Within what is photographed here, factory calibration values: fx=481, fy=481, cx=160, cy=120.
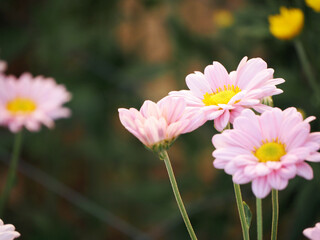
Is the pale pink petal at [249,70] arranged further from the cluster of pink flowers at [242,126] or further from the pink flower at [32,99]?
the pink flower at [32,99]

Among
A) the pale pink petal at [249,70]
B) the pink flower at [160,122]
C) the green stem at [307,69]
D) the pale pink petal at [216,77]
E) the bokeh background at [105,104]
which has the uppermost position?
the bokeh background at [105,104]

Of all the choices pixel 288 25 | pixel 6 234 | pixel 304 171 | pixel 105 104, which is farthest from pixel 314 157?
pixel 105 104

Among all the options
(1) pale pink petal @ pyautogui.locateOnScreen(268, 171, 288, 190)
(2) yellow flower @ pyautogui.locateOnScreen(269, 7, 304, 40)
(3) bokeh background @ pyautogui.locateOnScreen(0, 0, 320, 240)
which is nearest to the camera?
(1) pale pink petal @ pyautogui.locateOnScreen(268, 171, 288, 190)

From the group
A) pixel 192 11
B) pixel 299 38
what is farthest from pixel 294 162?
pixel 192 11

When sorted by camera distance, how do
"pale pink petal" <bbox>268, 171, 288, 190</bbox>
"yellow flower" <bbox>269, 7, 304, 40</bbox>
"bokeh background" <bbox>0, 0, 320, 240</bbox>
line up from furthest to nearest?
"bokeh background" <bbox>0, 0, 320, 240</bbox>
"yellow flower" <bbox>269, 7, 304, 40</bbox>
"pale pink petal" <bbox>268, 171, 288, 190</bbox>

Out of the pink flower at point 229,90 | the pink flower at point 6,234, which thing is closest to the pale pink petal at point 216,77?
the pink flower at point 229,90

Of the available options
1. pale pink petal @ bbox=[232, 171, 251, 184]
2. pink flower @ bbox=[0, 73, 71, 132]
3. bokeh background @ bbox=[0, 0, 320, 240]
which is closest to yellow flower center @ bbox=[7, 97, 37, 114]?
pink flower @ bbox=[0, 73, 71, 132]

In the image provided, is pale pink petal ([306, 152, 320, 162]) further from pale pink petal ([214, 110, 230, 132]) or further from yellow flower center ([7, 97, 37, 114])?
yellow flower center ([7, 97, 37, 114])

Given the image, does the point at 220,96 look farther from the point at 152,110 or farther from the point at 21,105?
the point at 21,105

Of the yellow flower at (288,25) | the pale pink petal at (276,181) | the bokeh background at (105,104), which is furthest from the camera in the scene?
the bokeh background at (105,104)
